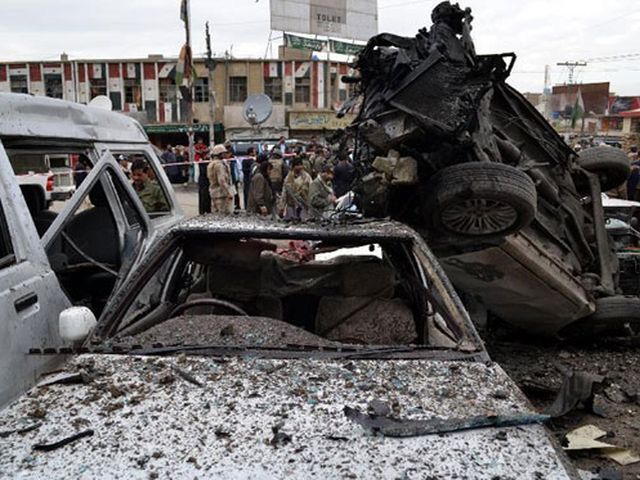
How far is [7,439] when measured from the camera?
1850mm

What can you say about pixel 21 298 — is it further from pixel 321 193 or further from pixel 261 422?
pixel 321 193

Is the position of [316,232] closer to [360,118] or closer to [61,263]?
[61,263]

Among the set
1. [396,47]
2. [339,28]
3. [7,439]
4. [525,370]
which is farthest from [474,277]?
[339,28]

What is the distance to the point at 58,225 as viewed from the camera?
3.28 metres

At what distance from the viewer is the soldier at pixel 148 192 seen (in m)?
5.18

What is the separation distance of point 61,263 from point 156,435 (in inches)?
83.0

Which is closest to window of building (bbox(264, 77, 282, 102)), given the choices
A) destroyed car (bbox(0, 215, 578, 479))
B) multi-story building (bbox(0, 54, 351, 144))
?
multi-story building (bbox(0, 54, 351, 144))

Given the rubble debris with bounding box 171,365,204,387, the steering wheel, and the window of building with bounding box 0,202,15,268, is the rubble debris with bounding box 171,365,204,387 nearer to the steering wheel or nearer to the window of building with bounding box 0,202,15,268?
the steering wheel

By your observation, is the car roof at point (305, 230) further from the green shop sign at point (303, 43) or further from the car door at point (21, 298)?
the green shop sign at point (303, 43)

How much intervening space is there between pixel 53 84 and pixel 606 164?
1548 inches

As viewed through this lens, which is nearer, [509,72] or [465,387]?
[465,387]

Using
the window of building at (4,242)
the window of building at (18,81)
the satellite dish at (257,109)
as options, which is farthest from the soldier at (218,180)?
the window of building at (18,81)

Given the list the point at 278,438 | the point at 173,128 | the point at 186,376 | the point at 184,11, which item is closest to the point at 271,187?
the point at 186,376

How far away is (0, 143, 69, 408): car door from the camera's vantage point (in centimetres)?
258
